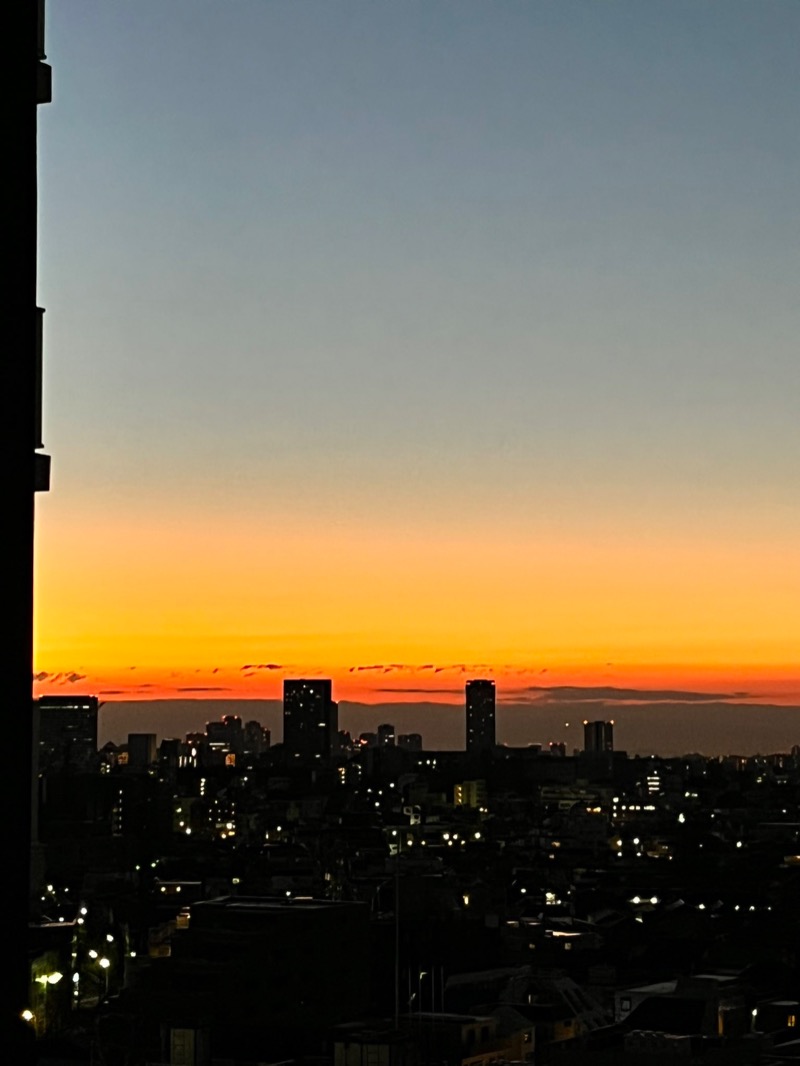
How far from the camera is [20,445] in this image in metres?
0.79

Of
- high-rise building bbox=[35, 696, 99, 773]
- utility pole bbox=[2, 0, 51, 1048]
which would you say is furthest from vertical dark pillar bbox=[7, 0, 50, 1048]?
high-rise building bbox=[35, 696, 99, 773]

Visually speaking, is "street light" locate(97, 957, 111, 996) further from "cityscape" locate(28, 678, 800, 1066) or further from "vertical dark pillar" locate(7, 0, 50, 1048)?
"vertical dark pillar" locate(7, 0, 50, 1048)

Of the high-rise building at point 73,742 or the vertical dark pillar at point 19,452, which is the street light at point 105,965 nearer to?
the vertical dark pillar at point 19,452

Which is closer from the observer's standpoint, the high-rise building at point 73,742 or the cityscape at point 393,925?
the cityscape at point 393,925

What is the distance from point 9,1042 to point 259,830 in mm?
31190

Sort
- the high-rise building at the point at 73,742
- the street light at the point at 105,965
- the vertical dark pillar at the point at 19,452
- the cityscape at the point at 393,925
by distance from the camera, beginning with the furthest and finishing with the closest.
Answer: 1. the high-rise building at the point at 73,742
2. the street light at the point at 105,965
3. the cityscape at the point at 393,925
4. the vertical dark pillar at the point at 19,452

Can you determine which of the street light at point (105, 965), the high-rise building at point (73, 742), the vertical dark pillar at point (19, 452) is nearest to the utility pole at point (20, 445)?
the vertical dark pillar at point (19, 452)

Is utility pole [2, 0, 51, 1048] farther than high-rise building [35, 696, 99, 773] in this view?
No

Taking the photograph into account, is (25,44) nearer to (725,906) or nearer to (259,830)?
(725,906)

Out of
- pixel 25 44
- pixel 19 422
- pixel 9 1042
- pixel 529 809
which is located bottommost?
pixel 529 809

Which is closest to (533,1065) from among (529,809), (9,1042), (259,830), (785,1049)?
(785,1049)

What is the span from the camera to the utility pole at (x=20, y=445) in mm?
773

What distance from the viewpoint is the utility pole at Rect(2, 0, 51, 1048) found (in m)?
0.77

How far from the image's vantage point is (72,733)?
3156 centimetres
